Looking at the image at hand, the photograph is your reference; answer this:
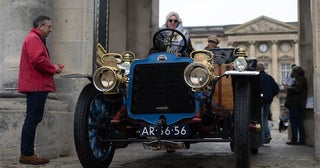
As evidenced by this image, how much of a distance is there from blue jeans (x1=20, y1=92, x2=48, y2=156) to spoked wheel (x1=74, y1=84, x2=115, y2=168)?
3.00 ft

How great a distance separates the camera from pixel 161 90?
4930 mm

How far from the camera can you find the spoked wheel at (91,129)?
16.5 feet

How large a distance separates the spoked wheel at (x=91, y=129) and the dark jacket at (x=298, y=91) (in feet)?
18.4

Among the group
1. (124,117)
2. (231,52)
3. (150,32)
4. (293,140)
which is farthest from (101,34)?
(293,140)

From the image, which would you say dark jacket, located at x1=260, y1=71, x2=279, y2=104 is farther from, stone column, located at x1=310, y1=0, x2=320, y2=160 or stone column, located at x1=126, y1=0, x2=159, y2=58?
stone column, located at x1=126, y1=0, x2=159, y2=58

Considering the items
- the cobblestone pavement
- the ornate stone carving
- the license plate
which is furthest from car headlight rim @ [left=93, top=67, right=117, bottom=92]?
the ornate stone carving

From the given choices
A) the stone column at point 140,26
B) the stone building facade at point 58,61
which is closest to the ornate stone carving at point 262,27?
the stone column at point 140,26

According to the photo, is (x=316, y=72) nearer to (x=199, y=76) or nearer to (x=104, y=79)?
(x=199, y=76)

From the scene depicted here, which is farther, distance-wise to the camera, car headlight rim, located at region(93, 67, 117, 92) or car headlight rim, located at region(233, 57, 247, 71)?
car headlight rim, located at region(93, 67, 117, 92)

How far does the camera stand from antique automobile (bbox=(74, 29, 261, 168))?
4.66 metres

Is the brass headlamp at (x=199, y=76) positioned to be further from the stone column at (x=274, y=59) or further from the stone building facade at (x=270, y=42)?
the stone column at (x=274, y=59)

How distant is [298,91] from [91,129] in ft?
19.7

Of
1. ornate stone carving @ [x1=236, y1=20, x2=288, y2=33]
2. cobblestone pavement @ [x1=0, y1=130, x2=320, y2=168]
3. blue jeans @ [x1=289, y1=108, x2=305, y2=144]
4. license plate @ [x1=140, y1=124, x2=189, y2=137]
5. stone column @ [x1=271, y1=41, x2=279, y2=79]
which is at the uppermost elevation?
ornate stone carving @ [x1=236, y1=20, x2=288, y2=33]

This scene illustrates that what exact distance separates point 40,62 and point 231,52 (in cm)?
282
